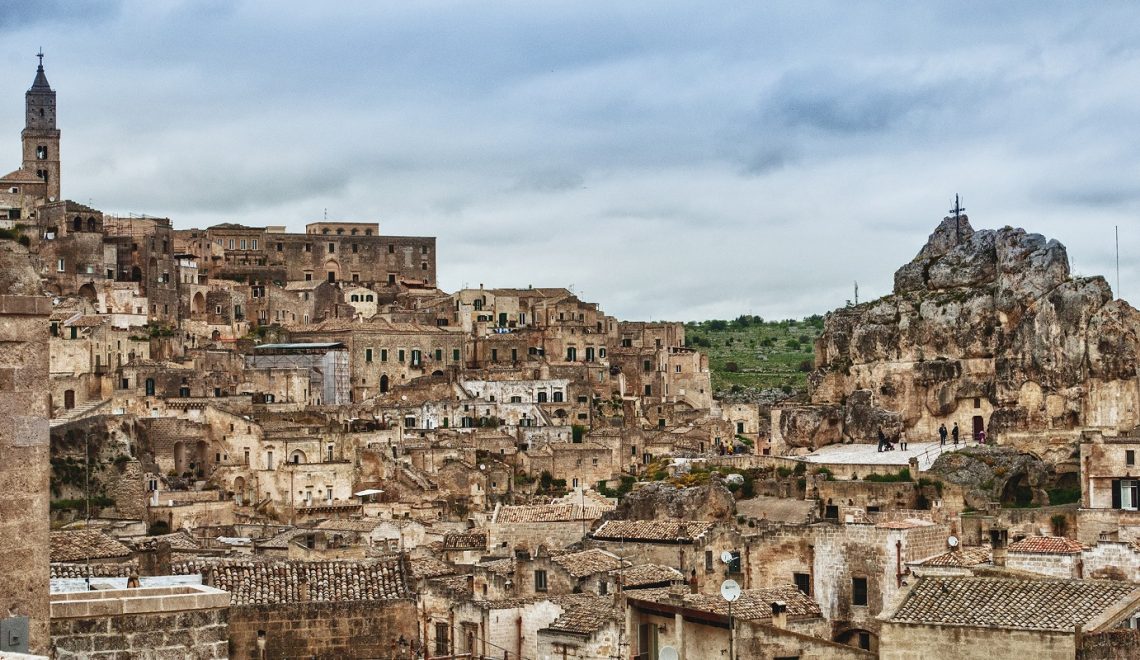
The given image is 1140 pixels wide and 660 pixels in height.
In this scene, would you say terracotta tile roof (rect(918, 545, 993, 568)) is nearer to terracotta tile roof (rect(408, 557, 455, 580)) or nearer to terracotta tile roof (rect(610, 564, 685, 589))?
terracotta tile roof (rect(610, 564, 685, 589))

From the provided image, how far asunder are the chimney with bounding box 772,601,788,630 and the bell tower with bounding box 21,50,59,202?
248 ft

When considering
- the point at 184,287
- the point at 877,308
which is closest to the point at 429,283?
the point at 184,287

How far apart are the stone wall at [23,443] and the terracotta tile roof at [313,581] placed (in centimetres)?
962

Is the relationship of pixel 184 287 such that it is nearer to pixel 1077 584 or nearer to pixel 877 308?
pixel 877 308

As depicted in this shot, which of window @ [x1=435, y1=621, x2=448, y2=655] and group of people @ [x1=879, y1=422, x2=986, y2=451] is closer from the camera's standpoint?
window @ [x1=435, y1=621, x2=448, y2=655]

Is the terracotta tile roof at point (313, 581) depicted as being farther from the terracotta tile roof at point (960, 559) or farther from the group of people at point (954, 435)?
the group of people at point (954, 435)

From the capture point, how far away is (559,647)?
26.9 m

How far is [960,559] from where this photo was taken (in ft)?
116

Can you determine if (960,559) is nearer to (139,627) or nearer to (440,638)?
(440,638)

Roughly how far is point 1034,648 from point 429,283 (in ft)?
281

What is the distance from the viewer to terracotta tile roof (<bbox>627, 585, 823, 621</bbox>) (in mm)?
27109

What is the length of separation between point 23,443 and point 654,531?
31206 millimetres

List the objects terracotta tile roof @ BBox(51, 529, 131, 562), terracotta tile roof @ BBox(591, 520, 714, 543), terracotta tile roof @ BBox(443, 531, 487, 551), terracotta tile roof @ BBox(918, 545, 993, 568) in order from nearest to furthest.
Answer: terracotta tile roof @ BBox(51, 529, 131, 562) < terracotta tile roof @ BBox(918, 545, 993, 568) < terracotta tile roof @ BBox(591, 520, 714, 543) < terracotta tile roof @ BBox(443, 531, 487, 551)

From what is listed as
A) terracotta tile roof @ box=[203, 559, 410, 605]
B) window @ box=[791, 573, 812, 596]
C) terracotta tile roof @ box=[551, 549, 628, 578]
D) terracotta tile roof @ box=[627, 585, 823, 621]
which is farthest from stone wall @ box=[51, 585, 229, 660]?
window @ box=[791, 573, 812, 596]
